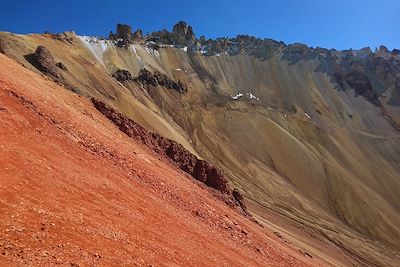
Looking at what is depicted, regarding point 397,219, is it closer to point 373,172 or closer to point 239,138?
point 373,172

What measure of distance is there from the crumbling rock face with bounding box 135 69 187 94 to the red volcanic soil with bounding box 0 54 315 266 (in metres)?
74.6

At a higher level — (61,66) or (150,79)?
(150,79)

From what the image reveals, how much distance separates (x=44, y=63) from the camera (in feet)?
239

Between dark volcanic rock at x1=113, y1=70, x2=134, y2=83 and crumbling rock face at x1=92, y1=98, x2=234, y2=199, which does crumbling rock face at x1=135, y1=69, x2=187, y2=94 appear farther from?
crumbling rock face at x1=92, y1=98, x2=234, y2=199

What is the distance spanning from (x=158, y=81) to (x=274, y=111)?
28.3 m

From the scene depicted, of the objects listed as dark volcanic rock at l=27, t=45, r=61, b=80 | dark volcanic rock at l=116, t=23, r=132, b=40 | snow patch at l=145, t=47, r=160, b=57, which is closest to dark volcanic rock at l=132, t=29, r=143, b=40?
dark volcanic rock at l=116, t=23, r=132, b=40

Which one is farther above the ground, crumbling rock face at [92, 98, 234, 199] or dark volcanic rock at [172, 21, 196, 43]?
dark volcanic rock at [172, 21, 196, 43]

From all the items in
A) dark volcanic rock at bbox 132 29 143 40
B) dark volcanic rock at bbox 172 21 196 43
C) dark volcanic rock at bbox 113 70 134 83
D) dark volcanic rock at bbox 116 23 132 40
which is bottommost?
dark volcanic rock at bbox 113 70 134 83

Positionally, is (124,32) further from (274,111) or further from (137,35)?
(274,111)

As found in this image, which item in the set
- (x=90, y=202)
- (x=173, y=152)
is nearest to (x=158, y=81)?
(x=173, y=152)

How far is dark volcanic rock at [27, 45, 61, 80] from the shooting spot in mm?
71812

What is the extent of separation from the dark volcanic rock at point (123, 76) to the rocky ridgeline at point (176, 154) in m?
64.2

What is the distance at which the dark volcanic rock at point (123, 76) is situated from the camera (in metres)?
104

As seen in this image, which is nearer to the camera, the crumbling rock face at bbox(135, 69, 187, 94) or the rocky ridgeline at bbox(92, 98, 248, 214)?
the rocky ridgeline at bbox(92, 98, 248, 214)
